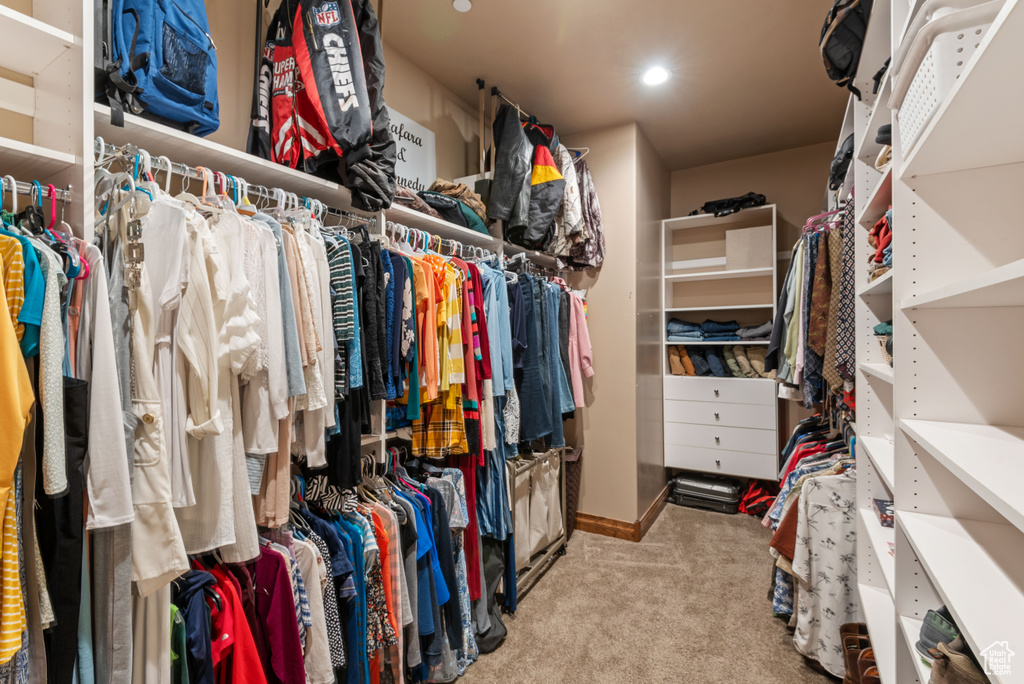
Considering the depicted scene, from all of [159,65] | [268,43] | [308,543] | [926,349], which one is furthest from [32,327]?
[926,349]

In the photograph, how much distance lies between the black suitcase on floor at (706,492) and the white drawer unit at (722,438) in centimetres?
30

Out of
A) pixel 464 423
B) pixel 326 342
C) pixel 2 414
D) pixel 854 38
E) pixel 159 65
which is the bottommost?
pixel 464 423

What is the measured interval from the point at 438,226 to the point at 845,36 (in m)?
1.55

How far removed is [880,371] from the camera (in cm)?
132

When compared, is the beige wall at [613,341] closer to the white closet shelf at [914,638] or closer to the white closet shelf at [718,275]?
the white closet shelf at [718,275]

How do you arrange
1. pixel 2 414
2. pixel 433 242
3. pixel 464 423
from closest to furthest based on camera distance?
pixel 2 414 → pixel 464 423 → pixel 433 242

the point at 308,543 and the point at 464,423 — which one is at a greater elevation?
the point at 464,423

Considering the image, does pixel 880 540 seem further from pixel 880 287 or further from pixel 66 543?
pixel 66 543

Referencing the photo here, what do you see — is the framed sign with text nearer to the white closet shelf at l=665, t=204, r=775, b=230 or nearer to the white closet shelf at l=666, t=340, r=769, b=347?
the white closet shelf at l=665, t=204, r=775, b=230

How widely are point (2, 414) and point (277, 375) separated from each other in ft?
1.56

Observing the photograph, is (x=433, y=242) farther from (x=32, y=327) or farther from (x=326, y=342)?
(x=32, y=327)

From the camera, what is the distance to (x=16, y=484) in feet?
2.66

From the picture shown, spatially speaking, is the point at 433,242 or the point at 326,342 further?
the point at 433,242

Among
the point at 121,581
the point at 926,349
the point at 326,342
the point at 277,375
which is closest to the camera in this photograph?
the point at 121,581
